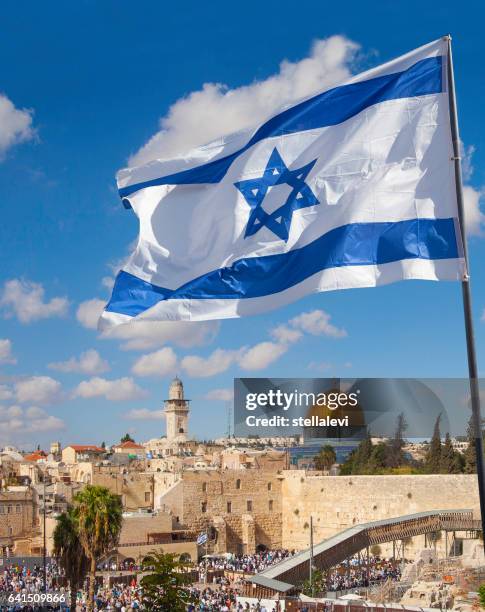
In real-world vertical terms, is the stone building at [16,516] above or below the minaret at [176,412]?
below

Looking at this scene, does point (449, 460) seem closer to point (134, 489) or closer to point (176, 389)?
point (134, 489)

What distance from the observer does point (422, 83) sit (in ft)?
19.3

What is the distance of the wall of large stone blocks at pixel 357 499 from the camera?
32969 mm

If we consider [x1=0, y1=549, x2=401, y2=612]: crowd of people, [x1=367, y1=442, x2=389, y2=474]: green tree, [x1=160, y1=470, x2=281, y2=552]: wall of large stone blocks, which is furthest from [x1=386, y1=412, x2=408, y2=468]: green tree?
[x1=0, y1=549, x2=401, y2=612]: crowd of people

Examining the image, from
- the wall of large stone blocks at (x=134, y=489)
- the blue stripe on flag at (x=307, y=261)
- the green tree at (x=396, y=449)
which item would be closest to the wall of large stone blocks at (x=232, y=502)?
the wall of large stone blocks at (x=134, y=489)

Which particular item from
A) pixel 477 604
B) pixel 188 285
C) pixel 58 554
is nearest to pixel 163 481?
pixel 58 554

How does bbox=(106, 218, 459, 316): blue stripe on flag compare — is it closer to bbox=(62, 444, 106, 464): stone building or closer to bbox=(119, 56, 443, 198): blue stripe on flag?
bbox=(119, 56, 443, 198): blue stripe on flag

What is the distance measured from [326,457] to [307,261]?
156 ft

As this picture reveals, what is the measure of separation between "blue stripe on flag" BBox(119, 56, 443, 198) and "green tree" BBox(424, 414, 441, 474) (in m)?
34.7

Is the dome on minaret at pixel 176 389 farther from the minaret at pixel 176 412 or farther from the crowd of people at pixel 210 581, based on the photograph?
the crowd of people at pixel 210 581

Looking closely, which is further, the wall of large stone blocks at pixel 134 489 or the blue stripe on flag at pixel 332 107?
the wall of large stone blocks at pixel 134 489

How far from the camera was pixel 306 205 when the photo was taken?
641 centimetres

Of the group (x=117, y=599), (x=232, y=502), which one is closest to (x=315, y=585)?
(x=117, y=599)

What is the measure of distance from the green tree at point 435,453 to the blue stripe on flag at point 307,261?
114ft
